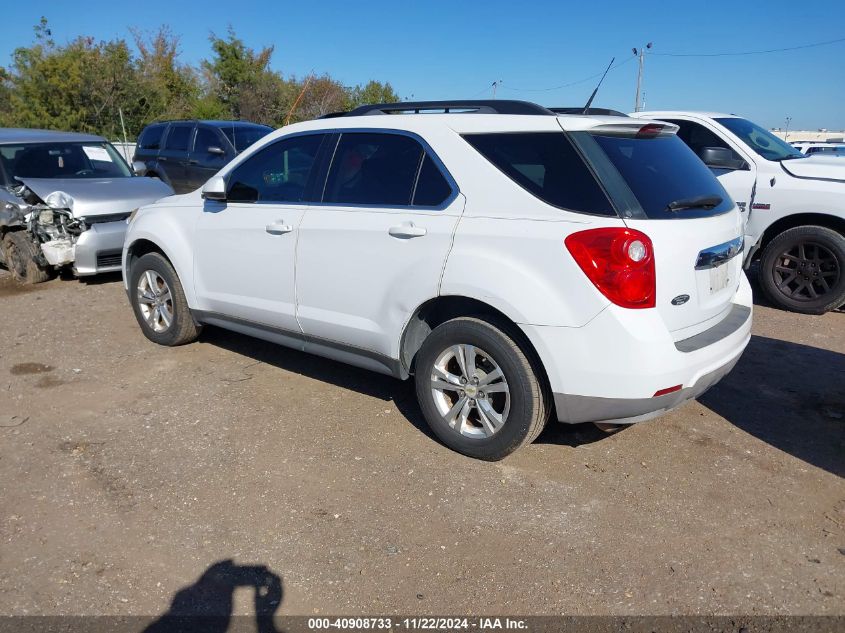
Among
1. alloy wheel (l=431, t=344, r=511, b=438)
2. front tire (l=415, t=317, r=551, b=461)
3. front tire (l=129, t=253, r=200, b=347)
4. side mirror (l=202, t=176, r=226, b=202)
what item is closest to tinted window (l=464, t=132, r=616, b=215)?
front tire (l=415, t=317, r=551, b=461)

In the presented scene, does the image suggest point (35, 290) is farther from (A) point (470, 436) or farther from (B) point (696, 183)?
(B) point (696, 183)

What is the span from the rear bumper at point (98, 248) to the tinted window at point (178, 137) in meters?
5.42

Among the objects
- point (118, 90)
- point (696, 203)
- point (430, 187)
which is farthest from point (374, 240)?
point (118, 90)

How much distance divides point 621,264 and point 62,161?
791 cm

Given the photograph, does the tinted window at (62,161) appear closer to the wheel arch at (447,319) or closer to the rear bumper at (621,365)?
the wheel arch at (447,319)

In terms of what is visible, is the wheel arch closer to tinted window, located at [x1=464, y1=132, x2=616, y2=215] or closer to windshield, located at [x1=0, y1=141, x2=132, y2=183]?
tinted window, located at [x1=464, y1=132, x2=616, y2=215]

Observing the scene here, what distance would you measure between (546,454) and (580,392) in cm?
75

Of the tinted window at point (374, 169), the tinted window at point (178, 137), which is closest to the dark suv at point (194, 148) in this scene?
the tinted window at point (178, 137)

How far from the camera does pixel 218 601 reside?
2725 mm

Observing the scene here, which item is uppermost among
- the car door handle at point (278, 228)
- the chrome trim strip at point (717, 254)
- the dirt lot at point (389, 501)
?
the car door handle at point (278, 228)

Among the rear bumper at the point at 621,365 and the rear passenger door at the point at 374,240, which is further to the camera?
the rear passenger door at the point at 374,240

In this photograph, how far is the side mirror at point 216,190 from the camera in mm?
4789

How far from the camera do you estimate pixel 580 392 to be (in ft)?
10.7

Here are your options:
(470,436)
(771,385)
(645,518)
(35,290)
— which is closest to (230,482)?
(470,436)
